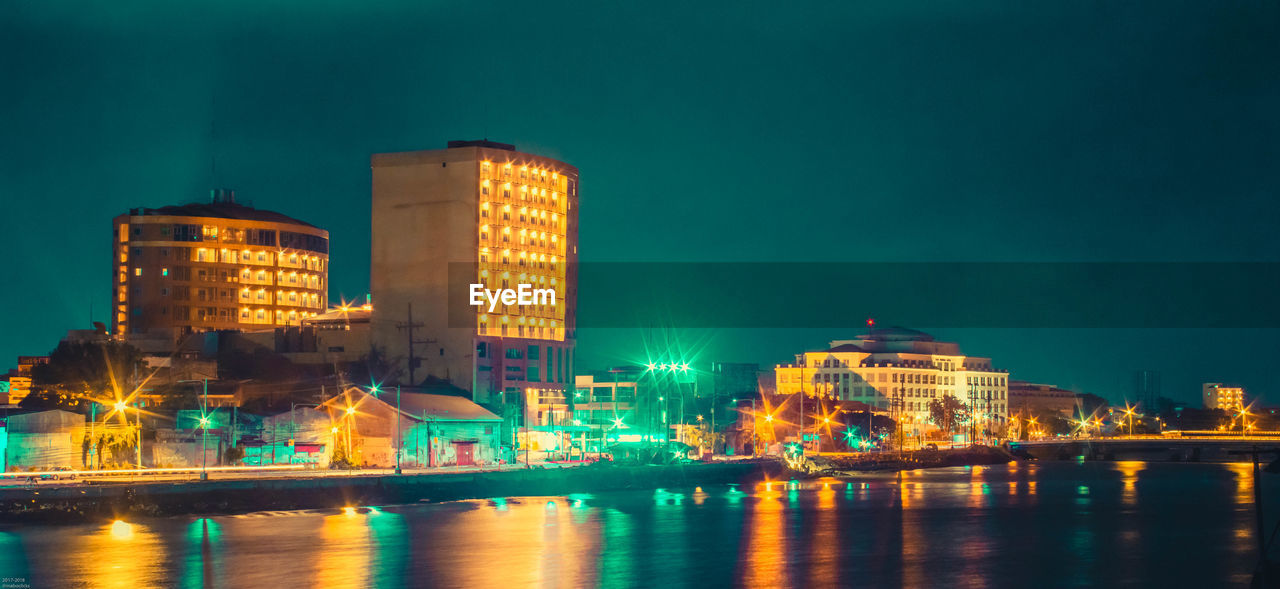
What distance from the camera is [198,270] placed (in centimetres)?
17725

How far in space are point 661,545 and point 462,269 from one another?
8077 cm

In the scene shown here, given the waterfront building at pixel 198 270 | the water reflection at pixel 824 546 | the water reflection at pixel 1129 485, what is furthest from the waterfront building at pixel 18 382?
the water reflection at pixel 1129 485

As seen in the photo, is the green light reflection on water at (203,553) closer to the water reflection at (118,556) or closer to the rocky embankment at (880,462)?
the water reflection at (118,556)

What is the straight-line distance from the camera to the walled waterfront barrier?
247 ft

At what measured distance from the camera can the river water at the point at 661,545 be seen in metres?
58.1

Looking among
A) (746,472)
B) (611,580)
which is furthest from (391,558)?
(746,472)

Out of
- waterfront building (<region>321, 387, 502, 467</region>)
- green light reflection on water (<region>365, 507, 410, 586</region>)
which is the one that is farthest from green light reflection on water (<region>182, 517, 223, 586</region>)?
waterfront building (<region>321, 387, 502, 467</region>)

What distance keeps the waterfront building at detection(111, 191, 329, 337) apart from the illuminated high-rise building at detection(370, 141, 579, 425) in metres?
29.8

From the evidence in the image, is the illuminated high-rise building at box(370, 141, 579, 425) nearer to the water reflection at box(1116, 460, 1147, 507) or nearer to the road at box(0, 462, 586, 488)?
the road at box(0, 462, 586, 488)

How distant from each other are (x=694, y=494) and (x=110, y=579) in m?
61.5
